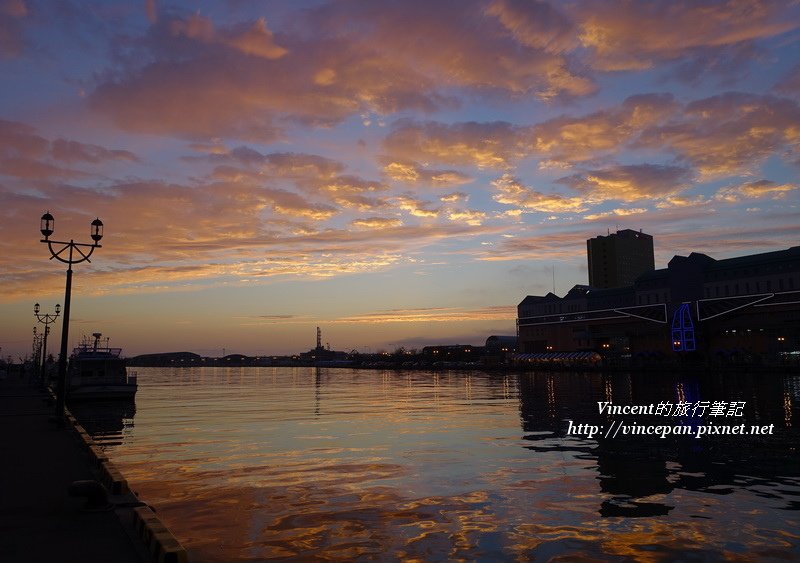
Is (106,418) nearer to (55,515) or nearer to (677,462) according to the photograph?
(55,515)

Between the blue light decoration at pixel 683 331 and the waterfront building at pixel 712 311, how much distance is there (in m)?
0.21

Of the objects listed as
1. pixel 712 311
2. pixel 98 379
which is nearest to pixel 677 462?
pixel 98 379

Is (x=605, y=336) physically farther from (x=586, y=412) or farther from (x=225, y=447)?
(x=225, y=447)

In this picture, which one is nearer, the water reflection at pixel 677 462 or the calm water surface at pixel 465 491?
the calm water surface at pixel 465 491

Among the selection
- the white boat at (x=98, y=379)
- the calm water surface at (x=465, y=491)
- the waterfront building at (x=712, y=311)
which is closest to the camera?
the calm water surface at (x=465, y=491)

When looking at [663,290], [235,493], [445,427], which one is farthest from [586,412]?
[663,290]

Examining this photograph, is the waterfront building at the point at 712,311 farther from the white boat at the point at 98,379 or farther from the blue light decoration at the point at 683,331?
the white boat at the point at 98,379

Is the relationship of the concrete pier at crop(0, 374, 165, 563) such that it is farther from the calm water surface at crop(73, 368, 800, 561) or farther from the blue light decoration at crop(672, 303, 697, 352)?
the blue light decoration at crop(672, 303, 697, 352)

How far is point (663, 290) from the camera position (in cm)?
15375

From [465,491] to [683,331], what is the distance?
13523cm

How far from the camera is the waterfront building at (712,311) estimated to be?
4939 inches

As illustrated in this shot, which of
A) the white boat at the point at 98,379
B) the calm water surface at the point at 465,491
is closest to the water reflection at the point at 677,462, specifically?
the calm water surface at the point at 465,491

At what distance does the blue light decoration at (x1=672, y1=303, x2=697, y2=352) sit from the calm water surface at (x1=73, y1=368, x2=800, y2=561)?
110m

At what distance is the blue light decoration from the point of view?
13750 cm
